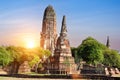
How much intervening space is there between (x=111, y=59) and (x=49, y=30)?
158 ft

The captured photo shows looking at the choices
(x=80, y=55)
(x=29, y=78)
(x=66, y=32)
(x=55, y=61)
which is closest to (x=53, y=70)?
(x=55, y=61)

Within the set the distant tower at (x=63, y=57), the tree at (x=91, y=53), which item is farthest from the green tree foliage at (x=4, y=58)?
the tree at (x=91, y=53)

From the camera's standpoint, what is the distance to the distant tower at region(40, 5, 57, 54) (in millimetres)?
166750

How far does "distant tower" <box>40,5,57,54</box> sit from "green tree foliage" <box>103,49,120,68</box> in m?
40.9

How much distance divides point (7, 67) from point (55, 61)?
17.6m

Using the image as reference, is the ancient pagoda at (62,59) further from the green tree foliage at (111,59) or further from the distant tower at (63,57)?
the green tree foliage at (111,59)

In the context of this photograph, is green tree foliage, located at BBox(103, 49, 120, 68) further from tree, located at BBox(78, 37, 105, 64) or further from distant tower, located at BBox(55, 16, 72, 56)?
distant tower, located at BBox(55, 16, 72, 56)

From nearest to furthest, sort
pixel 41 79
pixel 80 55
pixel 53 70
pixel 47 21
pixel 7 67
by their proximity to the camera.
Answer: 1. pixel 41 79
2. pixel 53 70
3. pixel 7 67
4. pixel 80 55
5. pixel 47 21

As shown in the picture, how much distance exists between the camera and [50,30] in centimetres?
16838

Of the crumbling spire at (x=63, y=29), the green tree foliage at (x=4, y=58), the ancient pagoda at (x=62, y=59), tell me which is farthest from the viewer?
the crumbling spire at (x=63, y=29)

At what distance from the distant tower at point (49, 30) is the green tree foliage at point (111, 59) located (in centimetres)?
4086

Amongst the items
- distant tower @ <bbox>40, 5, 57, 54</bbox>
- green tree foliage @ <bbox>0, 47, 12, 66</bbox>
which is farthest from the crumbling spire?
distant tower @ <bbox>40, 5, 57, 54</bbox>

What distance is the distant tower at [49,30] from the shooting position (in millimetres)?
166750

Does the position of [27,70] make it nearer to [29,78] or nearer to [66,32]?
[66,32]
